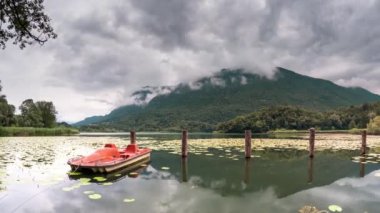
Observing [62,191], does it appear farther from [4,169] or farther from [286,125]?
[286,125]

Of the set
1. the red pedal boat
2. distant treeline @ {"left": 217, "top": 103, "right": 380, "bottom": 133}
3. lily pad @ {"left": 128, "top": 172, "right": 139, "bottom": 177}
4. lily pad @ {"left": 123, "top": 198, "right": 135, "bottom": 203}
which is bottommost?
lily pad @ {"left": 128, "top": 172, "right": 139, "bottom": 177}

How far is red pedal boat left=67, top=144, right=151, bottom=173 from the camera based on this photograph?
51.0 feet

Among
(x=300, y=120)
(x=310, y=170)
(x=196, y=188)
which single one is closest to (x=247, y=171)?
(x=310, y=170)

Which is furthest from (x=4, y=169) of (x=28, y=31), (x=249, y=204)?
(x=249, y=204)

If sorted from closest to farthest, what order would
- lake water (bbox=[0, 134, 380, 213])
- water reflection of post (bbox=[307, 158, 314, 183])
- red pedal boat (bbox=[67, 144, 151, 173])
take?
lake water (bbox=[0, 134, 380, 213]) → water reflection of post (bbox=[307, 158, 314, 183]) → red pedal boat (bbox=[67, 144, 151, 173])

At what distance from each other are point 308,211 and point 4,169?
1467cm

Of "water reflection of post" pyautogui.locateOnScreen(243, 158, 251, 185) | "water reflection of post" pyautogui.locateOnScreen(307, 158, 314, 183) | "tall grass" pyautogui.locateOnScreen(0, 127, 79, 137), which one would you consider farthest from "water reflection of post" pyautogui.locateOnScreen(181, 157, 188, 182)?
"tall grass" pyautogui.locateOnScreen(0, 127, 79, 137)

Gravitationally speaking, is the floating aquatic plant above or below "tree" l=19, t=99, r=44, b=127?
below

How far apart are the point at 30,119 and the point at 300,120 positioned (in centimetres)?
8474

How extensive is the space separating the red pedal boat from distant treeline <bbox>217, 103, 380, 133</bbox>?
9855cm

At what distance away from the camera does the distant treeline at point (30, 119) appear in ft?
214

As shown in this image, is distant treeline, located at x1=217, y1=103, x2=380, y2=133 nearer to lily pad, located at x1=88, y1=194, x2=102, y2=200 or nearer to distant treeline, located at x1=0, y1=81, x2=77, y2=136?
distant treeline, located at x1=0, y1=81, x2=77, y2=136

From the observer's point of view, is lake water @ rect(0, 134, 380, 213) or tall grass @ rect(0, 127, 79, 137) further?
tall grass @ rect(0, 127, 79, 137)

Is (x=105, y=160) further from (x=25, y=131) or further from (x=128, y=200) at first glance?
(x=25, y=131)
